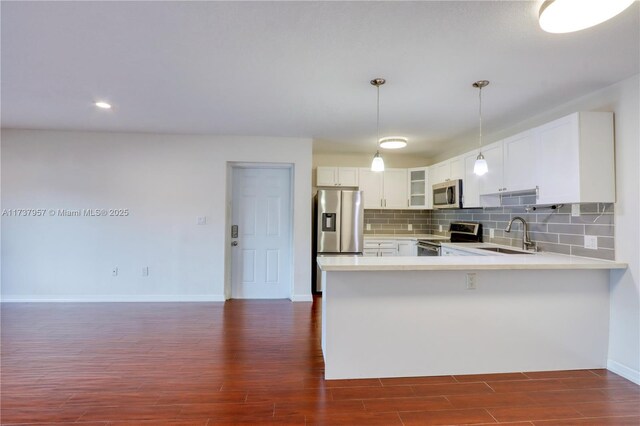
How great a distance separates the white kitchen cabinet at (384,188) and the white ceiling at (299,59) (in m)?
1.66

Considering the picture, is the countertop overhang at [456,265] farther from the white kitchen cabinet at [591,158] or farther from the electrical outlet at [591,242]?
the white kitchen cabinet at [591,158]

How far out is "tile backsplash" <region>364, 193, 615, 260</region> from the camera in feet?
8.37

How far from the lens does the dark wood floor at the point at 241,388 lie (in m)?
1.90

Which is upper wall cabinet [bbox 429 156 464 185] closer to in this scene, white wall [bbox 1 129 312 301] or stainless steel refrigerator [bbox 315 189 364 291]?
stainless steel refrigerator [bbox 315 189 364 291]

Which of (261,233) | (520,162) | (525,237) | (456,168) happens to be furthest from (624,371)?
(261,233)

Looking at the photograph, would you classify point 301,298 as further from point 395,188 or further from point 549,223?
point 549,223

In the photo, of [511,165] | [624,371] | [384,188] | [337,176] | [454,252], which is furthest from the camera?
[384,188]

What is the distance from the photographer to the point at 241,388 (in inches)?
87.3

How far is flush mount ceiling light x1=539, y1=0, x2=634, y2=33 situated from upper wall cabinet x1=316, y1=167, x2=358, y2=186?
3602 millimetres

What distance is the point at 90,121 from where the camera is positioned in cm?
378

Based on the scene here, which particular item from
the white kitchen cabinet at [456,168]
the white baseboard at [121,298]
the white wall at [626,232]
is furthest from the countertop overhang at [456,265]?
the white baseboard at [121,298]

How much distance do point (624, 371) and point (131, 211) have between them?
17.9ft

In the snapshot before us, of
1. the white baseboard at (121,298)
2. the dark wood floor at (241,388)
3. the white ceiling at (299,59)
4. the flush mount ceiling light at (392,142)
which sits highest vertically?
the white ceiling at (299,59)

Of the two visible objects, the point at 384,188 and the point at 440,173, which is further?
the point at 384,188
